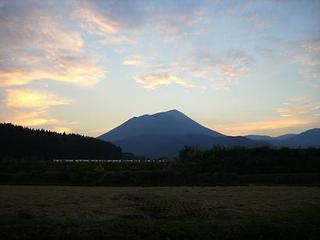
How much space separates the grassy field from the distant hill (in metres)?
73.1

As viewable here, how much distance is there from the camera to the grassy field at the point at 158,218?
12914mm

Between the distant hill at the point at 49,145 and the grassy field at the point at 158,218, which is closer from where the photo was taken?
the grassy field at the point at 158,218

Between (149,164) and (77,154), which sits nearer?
(149,164)

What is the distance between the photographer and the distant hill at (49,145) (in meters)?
98.4

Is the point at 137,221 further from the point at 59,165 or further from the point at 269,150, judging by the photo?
the point at 269,150

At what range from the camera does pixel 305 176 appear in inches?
1505

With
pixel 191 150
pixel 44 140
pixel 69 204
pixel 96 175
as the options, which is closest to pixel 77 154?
pixel 44 140

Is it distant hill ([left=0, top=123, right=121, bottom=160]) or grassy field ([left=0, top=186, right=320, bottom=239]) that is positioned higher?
distant hill ([left=0, top=123, right=121, bottom=160])

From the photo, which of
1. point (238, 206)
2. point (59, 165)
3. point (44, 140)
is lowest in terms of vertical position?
point (238, 206)

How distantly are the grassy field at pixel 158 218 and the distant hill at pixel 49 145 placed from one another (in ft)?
240

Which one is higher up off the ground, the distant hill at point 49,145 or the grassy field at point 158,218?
the distant hill at point 49,145

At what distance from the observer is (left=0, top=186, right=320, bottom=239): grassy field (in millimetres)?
12914

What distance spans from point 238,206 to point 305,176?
21.1 metres

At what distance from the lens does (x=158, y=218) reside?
52.5 feet
